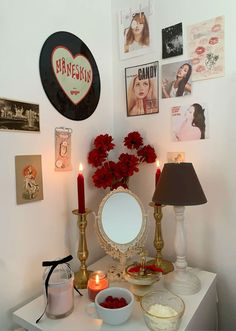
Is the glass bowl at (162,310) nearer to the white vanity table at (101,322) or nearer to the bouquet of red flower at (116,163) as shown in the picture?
the white vanity table at (101,322)

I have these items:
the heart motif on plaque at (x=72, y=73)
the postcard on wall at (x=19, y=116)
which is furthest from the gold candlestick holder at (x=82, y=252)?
the heart motif on plaque at (x=72, y=73)

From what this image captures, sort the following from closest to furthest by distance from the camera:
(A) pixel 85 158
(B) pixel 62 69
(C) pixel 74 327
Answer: (C) pixel 74 327
(B) pixel 62 69
(A) pixel 85 158

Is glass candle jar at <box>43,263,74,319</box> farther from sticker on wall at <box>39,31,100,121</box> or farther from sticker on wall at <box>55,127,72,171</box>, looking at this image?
sticker on wall at <box>39,31,100,121</box>

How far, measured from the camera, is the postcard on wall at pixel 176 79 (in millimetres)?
1006

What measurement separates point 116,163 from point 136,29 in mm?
638

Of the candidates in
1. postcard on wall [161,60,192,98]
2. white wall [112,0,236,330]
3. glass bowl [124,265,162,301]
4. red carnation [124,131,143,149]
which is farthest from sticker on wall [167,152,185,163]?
glass bowl [124,265,162,301]

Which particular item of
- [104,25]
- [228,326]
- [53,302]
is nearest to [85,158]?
[53,302]

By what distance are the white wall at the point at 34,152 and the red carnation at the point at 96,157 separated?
0.13 feet

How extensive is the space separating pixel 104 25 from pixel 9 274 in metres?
1.14

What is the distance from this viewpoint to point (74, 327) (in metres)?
0.68

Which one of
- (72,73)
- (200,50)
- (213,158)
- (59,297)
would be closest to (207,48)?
(200,50)

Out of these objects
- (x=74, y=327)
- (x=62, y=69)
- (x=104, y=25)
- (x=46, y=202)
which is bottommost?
(x=74, y=327)

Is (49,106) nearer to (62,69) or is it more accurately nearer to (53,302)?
(62,69)

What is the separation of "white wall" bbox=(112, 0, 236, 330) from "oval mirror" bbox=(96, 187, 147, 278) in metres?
0.19
